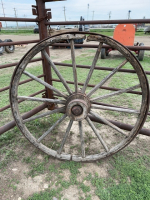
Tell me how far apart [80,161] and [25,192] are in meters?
0.65

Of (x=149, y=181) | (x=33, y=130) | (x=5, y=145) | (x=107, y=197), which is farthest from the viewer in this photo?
(x=33, y=130)

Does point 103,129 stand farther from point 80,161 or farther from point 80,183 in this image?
point 80,183

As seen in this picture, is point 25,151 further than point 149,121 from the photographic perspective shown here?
No

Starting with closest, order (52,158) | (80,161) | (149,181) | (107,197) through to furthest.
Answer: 1. (107,197)
2. (149,181)
3. (80,161)
4. (52,158)

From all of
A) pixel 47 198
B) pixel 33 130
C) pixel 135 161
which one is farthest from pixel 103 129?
pixel 47 198

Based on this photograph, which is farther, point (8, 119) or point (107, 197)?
point (8, 119)

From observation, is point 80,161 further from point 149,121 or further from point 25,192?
point 149,121

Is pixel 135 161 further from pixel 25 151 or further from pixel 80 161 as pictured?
pixel 25 151

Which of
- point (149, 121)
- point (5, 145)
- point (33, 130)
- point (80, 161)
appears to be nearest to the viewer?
point (80, 161)

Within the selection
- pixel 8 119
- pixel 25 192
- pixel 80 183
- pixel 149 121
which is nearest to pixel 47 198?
pixel 25 192

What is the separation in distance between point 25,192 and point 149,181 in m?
1.27

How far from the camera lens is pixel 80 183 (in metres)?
1.73

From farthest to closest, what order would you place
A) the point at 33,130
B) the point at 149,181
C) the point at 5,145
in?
1. the point at 33,130
2. the point at 5,145
3. the point at 149,181

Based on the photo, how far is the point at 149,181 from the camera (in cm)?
171
